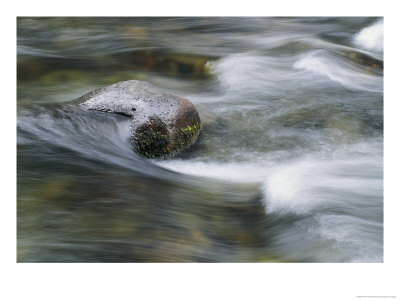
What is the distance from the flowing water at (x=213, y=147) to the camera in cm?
327

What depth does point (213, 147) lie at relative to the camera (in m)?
4.50

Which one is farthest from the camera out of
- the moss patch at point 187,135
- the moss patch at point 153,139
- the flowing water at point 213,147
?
the moss patch at point 187,135

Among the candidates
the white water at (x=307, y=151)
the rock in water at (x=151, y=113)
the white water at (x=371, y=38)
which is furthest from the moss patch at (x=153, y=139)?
the white water at (x=371, y=38)

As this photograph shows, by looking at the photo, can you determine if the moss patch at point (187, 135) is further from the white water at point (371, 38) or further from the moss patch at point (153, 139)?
the white water at point (371, 38)

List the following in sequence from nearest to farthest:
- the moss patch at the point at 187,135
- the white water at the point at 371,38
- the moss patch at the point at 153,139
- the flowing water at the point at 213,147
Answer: the flowing water at the point at 213,147, the moss patch at the point at 153,139, the moss patch at the point at 187,135, the white water at the point at 371,38

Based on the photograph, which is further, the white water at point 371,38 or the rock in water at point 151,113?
the white water at point 371,38

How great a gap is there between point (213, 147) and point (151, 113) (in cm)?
68

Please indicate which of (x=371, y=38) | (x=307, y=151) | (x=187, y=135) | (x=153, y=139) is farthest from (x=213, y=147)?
(x=371, y=38)

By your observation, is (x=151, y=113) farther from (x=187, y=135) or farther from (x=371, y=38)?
(x=371, y=38)

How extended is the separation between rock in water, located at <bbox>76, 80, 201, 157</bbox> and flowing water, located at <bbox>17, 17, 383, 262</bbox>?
10cm

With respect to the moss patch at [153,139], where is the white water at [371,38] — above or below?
above

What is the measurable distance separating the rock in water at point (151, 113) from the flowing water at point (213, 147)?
10 cm

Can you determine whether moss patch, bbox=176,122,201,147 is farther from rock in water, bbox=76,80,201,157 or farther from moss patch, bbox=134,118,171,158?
moss patch, bbox=134,118,171,158

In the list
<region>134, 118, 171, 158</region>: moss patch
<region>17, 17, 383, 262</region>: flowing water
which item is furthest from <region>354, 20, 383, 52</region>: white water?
<region>134, 118, 171, 158</region>: moss patch
